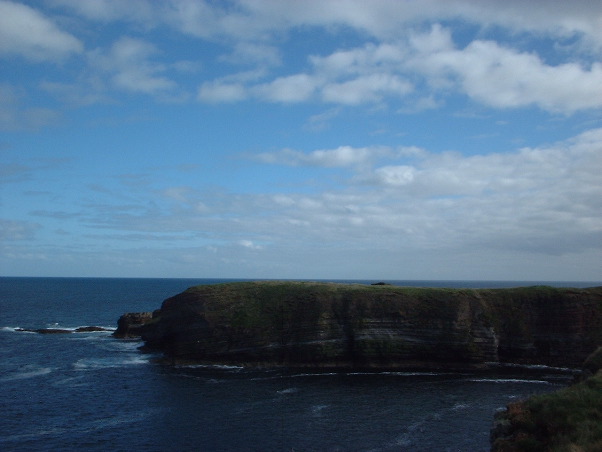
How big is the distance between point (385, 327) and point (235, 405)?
31.2 metres

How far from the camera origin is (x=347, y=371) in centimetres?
7050

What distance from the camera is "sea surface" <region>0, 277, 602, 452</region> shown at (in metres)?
41.5

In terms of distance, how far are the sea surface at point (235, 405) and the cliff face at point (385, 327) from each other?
3.81m

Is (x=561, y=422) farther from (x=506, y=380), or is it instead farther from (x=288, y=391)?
(x=506, y=380)

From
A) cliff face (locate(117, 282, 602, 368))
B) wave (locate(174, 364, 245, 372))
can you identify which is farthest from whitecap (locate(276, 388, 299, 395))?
wave (locate(174, 364, 245, 372))

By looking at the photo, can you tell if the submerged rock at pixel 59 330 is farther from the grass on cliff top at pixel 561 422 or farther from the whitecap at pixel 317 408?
the grass on cliff top at pixel 561 422

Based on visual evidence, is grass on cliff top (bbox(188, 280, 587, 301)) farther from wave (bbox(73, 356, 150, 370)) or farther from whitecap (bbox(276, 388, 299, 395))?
whitecap (bbox(276, 388, 299, 395))

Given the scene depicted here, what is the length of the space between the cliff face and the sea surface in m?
3.81

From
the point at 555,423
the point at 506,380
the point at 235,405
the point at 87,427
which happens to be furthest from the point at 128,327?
the point at 555,423

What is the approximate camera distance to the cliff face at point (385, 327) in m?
73.2

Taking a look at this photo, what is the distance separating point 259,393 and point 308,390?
20.2 feet

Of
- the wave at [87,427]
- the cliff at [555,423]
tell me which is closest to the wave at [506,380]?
the cliff at [555,423]

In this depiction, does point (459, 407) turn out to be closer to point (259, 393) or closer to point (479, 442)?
point (479, 442)

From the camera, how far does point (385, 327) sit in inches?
2963
